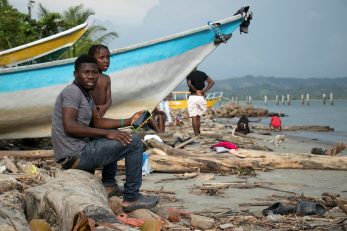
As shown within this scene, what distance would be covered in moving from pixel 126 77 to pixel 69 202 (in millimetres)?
6076

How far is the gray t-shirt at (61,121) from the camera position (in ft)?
12.4

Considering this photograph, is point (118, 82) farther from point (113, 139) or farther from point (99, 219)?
point (99, 219)

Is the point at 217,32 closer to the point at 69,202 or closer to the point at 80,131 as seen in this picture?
the point at 80,131

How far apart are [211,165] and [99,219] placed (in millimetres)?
3869

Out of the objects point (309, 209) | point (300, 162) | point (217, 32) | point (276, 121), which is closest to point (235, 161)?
point (300, 162)

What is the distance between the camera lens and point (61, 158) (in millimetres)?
3875

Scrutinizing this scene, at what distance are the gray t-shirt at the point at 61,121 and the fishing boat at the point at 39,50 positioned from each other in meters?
6.37

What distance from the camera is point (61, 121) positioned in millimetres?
3869

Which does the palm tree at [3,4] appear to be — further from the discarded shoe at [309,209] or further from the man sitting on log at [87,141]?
the discarded shoe at [309,209]

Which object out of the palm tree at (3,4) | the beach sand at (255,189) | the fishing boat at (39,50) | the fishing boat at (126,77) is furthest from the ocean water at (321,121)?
the palm tree at (3,4)

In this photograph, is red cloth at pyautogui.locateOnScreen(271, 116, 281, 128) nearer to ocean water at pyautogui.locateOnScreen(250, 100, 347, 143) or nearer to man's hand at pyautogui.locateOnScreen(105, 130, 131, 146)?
ocean water at pyautogui.locateOnScreen(250, 100, 347, 143)

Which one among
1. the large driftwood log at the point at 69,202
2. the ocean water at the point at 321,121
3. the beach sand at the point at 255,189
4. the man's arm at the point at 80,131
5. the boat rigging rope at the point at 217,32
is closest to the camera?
the large driftwood log at the point at 69,202

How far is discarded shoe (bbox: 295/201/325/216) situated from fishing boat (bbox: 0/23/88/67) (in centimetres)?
755

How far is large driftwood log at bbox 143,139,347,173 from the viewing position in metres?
6.17
